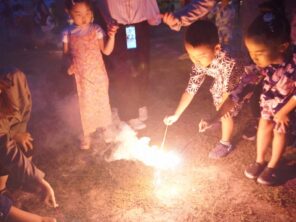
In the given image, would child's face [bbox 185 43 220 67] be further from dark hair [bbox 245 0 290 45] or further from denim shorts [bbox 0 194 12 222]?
denim shorts [bbox 0 194 12 222]

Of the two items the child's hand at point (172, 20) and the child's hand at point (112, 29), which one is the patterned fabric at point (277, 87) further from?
the child's hand at point (112, 29)

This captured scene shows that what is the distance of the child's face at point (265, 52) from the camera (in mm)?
3408

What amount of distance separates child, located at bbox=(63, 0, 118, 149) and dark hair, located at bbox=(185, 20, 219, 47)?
3.57 ft

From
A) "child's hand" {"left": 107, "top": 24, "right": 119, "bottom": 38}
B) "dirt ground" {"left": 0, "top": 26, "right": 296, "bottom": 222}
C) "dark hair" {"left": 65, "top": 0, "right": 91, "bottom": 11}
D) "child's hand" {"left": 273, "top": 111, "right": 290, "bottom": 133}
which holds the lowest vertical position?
"dirt ground" {"left": 0, "top": 26, "right": 296, "bottom": 222}

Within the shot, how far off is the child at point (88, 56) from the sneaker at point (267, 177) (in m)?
2.34

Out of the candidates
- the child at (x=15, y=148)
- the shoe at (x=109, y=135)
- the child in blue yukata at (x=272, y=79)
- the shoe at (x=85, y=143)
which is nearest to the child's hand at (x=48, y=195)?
the child at (x=15, y=148)

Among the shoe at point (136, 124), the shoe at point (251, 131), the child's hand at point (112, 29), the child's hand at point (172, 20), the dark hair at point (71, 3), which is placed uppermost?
the dark hair at point (71, 3)

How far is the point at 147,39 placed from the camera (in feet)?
16.8

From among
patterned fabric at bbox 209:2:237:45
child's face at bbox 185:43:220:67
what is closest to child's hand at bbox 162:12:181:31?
child's face at bbox 185:43:220:67

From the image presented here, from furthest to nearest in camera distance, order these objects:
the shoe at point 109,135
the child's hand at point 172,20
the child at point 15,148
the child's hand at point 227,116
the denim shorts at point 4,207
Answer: the shoe at point 109,135 < the child's hand at point 227,116 < the child's hand at point 172,20 < the child at point 15,148 < the denim shorts at point 4,207

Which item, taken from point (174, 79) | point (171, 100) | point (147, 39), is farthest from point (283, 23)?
point (174, 79)

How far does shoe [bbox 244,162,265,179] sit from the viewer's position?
4043 mm

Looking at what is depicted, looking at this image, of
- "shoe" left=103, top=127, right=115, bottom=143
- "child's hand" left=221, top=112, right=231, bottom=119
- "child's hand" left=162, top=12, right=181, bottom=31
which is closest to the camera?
"child's hand" left=162, top=12, right=181, bottom=31

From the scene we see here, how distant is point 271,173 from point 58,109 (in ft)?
13.4
